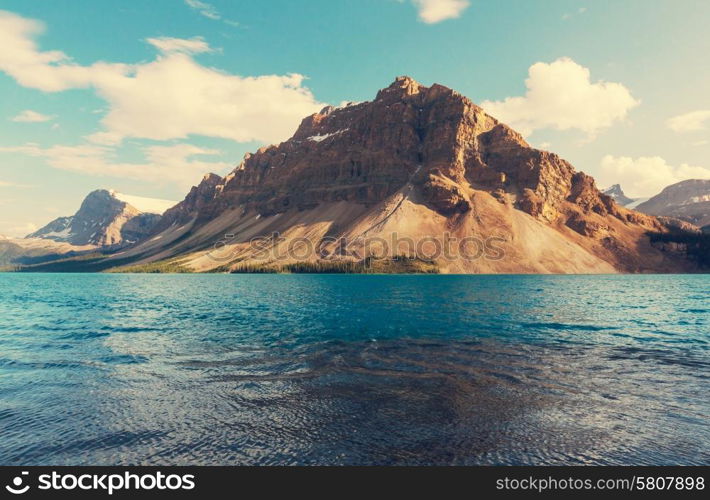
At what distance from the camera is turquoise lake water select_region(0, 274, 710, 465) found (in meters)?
17.1

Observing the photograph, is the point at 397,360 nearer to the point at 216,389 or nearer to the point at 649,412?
the point at 216,389

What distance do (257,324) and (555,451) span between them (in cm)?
4362

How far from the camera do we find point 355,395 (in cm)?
2441

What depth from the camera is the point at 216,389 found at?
25.4 metres

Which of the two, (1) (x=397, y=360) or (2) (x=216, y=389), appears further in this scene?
(1) (x=397, y=360)

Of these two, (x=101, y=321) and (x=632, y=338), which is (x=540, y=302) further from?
(x=101, y=321)

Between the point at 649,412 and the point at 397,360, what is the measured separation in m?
17.4

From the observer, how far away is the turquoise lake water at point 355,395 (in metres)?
17.1
